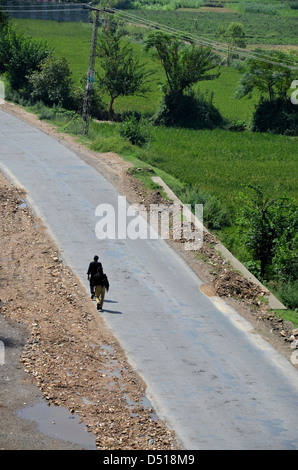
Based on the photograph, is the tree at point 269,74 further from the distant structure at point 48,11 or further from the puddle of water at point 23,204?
the distant structure at point 48,11

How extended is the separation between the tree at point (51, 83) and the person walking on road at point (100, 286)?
27.9 meters

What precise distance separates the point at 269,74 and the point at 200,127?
6.68m

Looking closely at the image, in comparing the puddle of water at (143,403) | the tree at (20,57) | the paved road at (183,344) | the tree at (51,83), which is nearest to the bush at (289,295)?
the paved road at (183,344)

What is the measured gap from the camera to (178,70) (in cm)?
5206

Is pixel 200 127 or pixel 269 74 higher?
pixel 269 74

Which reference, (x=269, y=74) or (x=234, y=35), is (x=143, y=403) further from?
(x=234, y=35)

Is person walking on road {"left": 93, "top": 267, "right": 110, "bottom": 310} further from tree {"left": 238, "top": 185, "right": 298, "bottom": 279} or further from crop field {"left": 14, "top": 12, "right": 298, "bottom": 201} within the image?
crop field {"left": 14, "top": 12, "right": 298, "bottom": 201}

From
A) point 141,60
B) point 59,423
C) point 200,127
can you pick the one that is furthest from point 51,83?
point 59,423

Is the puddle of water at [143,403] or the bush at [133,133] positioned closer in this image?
the puddle of water at [143,403]

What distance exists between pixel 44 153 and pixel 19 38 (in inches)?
738

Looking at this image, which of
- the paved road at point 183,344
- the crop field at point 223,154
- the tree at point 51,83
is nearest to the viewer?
the paved road at point 183,344

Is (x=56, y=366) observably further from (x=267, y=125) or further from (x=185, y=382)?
(x=267, y=125)

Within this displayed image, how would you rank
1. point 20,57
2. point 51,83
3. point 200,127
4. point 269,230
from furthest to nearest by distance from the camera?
point 200,127 < point 20,57 < point 51,83 < point 269,230

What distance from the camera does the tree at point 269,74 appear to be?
170ft
